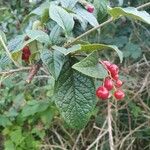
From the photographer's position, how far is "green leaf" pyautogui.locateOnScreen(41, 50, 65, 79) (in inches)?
26.7

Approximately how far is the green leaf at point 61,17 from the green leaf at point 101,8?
0.17 metres

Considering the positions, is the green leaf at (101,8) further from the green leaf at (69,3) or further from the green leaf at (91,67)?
the green leaf at (91,67)

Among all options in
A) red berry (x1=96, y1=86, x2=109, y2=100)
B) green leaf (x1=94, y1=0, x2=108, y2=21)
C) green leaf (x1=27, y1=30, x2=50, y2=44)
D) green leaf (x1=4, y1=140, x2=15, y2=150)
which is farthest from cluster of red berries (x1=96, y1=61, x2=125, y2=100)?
green leaf (x1=4, y1=140, x2=15, y2=150)

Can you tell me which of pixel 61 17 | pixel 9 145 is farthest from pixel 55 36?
pixel 9 145

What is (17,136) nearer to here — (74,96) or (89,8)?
(89,8)

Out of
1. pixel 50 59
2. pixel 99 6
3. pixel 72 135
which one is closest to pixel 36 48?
pixel 50 59

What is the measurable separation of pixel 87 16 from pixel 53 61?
7.7 inches

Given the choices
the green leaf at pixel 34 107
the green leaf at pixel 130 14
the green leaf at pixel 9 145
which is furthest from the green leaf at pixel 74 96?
the green leaf at pixel 9 145

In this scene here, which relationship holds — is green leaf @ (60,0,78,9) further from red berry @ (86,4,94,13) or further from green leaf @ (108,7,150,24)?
green leaf @ (108,7,150,24)

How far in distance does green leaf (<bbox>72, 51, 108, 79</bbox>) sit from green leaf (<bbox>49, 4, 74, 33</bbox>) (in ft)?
0.37

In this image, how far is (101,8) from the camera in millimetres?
943

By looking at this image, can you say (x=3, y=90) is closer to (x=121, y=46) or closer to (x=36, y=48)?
(x=121, y=46)

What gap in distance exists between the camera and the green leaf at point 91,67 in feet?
2.11

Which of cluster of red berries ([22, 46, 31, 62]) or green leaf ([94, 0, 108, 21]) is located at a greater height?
green leaf ([94, 0, 108, 21])
